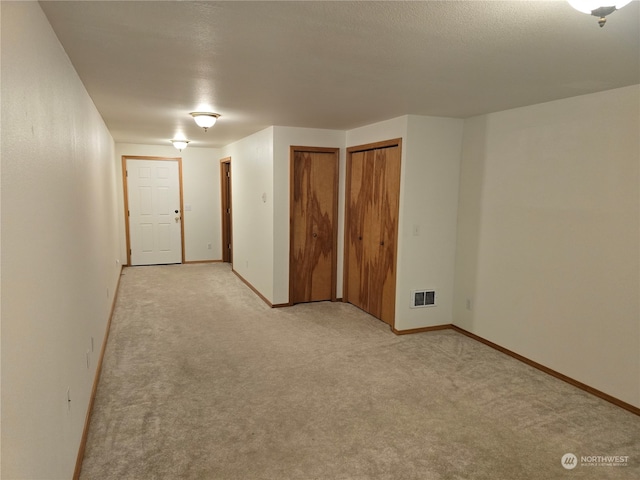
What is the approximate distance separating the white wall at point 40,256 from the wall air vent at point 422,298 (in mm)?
3112

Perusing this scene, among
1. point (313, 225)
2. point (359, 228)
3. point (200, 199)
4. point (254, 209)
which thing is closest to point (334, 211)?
point (313, 225)

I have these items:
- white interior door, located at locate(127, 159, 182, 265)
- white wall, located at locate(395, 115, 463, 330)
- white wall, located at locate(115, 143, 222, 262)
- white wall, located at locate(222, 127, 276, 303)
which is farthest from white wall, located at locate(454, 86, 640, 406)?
white interior door, located at locate(127, 159, 182, 265)

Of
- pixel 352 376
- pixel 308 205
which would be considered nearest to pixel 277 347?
pixel 352 376

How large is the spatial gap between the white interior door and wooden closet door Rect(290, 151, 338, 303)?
3.68 meters

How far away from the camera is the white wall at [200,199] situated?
7941mm

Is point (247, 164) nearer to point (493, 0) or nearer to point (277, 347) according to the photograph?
point (277, 347)

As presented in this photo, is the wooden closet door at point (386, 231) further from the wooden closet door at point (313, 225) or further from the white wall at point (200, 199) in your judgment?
the white wall at point (200, 199)

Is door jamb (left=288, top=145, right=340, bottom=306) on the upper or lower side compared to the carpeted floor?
upper

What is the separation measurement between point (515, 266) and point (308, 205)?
2.62m

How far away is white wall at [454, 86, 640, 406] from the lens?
9.60ft

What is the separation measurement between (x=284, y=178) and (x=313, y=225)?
74 cm

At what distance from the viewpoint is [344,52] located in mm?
2182

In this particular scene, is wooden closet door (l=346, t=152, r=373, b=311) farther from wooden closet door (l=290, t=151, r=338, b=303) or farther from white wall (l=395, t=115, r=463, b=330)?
white wall (l=395, t=115, r=463, b=330)

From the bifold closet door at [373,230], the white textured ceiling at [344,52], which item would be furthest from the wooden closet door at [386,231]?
the white textured ceiling at [344,52]
